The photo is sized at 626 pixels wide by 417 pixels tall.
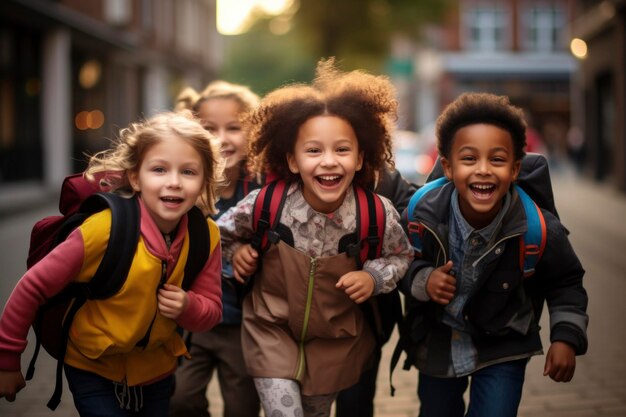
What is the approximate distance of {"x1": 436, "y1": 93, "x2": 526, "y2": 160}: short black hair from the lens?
3.17 meters

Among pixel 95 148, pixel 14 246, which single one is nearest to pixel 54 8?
pixel 95 148

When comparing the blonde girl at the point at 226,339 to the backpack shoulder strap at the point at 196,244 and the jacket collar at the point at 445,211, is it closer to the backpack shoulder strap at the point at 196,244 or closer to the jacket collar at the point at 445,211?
the backpack shoulder strap at the point at 196,244

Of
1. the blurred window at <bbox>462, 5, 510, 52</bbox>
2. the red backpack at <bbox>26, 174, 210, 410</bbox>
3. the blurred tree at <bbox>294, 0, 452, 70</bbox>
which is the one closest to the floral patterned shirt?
the red backpack at <bbox>26, 174, 210, 410</bbox>

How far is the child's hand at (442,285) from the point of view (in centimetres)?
312

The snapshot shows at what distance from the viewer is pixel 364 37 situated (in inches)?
1139

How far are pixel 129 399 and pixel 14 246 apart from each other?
925 cm

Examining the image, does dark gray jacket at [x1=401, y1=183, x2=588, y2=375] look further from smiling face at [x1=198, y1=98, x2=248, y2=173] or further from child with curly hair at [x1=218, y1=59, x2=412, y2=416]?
smiling face at [x1=198, y1=98, x2=248, y2=173]

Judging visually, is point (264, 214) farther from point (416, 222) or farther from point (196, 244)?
point (416, 222)

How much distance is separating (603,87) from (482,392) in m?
23.2

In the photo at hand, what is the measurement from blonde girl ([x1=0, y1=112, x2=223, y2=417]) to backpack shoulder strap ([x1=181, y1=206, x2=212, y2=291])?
0.08 ft

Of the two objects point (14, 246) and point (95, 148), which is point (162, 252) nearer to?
point (14, 246)

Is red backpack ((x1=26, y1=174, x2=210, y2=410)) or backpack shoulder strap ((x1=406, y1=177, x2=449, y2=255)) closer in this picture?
red backpack ((x1=26, y1=174, x2=210, y2=410))

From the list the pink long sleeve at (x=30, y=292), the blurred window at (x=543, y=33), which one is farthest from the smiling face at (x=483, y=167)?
the blurred window at (x=543, y=33)

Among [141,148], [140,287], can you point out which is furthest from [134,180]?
[140,287]
